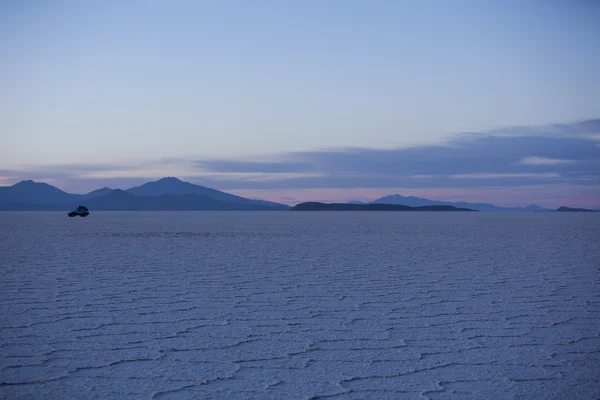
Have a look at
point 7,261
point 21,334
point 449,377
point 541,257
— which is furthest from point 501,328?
point 7,261

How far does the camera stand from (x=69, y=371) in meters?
3.64

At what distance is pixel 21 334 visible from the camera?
4.63 metres

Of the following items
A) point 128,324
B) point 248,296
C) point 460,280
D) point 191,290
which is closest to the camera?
point 128,324

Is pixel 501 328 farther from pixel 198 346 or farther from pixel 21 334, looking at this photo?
pixel 21 334

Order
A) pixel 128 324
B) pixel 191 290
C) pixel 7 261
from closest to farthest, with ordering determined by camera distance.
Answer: pixel 128 324, pixel 191 290, pixel 7 261

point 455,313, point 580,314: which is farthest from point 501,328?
point 580,314

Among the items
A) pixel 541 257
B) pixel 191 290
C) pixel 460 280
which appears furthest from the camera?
pixel 541 257

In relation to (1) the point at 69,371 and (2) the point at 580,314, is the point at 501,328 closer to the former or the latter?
(2) the point at 580,314

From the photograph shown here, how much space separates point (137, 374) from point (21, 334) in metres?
1.53

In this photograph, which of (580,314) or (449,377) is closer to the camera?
(449,377)

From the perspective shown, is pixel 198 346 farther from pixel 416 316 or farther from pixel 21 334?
pixel 416 316

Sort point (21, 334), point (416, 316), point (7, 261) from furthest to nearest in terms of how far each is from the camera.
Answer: point (7, 261) → point (416, 316) → point (21, 334)

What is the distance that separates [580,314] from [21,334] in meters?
4.60

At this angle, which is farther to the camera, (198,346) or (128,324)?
(128,324)
